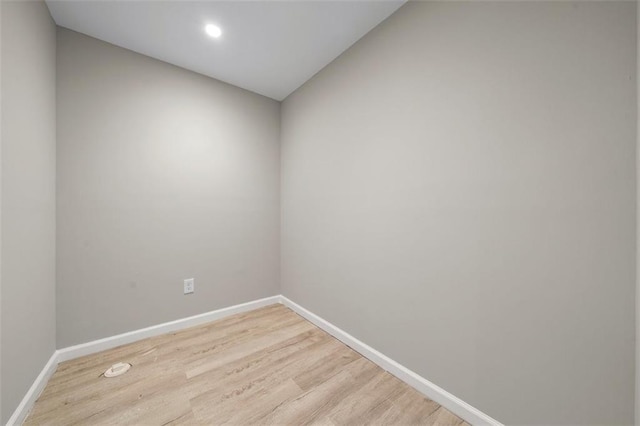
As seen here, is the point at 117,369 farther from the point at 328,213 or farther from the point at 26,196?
the point at 328,213

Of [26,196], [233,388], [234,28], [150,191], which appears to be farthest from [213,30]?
[233,388]

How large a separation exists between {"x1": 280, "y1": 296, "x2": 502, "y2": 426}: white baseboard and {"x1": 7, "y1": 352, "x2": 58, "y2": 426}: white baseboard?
5.58 feet

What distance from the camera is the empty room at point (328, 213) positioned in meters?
0.86

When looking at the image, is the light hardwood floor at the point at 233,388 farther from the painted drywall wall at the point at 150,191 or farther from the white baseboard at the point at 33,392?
the painted drywall wall at the point at 150,191

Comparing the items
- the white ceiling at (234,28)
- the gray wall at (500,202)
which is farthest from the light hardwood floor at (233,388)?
the white ceiling at (234,28)

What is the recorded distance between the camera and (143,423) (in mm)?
1114

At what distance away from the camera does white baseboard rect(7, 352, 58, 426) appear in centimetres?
107

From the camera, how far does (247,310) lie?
2.36 m

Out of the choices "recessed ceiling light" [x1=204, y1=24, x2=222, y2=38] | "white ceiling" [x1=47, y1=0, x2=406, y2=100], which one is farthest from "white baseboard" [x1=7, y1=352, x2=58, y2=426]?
"recessed ceiling light" [x1=204, y1=24, x2=222, y2=38]

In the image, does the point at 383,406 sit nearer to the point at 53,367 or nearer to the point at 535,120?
the point at 535,120

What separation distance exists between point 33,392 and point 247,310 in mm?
1380

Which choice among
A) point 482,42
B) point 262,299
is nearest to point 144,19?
point 482,42

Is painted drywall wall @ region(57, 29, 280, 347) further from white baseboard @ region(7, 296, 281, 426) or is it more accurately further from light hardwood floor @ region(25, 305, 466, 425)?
light hardwood floor @ region(25, 305, 466, 425)

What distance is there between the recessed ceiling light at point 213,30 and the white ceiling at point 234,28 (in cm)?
3
